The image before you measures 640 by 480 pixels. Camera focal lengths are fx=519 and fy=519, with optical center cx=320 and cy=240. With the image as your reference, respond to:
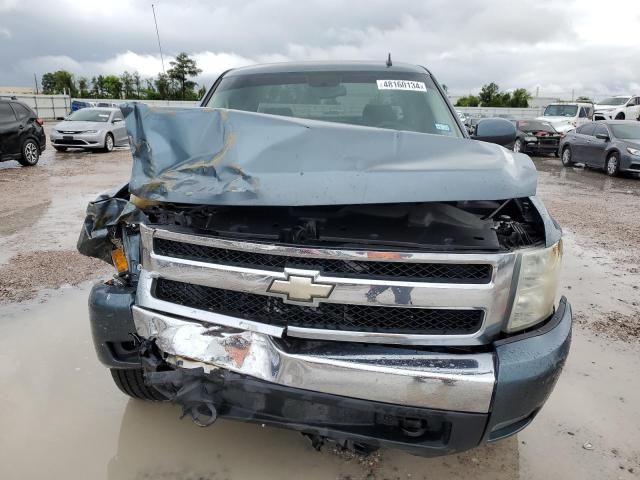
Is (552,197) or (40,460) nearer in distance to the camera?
(40,460)

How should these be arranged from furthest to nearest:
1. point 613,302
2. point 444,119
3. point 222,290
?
point 613,302 < point 444,119 < point 222,290

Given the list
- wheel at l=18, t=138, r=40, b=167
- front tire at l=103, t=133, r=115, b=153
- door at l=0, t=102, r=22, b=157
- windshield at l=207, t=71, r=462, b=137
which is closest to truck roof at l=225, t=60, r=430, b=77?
windshield at l=207, t=71, r=462, b=137

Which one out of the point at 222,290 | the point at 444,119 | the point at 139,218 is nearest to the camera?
the point at 222,290

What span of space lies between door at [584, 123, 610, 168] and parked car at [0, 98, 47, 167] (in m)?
14.6

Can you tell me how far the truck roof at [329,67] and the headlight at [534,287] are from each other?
2246mm

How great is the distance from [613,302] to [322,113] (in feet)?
9.96

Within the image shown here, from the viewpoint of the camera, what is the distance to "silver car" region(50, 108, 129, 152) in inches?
636

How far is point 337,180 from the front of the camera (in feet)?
6.18

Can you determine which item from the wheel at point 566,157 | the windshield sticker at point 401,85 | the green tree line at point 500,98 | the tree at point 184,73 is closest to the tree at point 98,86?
Answer: the tree at point 184,73

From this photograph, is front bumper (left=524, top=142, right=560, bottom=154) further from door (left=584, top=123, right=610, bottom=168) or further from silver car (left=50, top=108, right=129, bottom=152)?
silver car (left=50, top=108, right=129, bottom=152)

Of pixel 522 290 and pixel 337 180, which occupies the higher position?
pixel 337 180

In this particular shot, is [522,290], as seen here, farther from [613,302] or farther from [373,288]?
[613,302]

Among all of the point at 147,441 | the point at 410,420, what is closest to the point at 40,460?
the point at 147,441

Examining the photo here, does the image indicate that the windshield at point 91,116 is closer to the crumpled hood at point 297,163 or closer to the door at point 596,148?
the door at point 596,148
